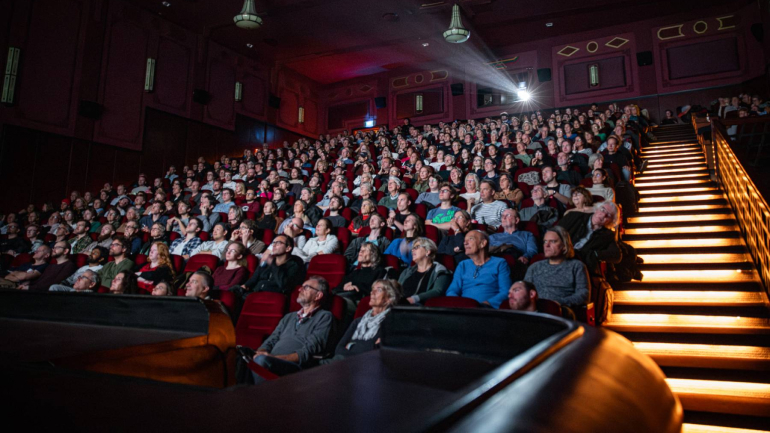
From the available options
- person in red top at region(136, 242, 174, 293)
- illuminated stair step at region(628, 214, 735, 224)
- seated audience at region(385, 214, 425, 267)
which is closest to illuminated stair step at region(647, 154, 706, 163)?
illuminated stair step at region(628, 214, 735, 224)

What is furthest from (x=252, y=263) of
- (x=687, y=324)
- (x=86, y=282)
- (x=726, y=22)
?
(x=726, y=22)

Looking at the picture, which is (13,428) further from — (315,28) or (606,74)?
(606,74)

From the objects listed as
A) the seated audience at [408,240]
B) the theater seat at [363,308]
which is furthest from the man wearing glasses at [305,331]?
the seated audience at [408,240]

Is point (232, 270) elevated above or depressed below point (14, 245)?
below

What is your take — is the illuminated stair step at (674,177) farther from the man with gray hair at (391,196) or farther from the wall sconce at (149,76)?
the wall sconce at (149,76)

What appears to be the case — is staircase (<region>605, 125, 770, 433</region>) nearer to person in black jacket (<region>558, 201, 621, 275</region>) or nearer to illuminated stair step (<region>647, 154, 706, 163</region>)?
person in black jacket (<region>558, 201, 621, 275</region>)

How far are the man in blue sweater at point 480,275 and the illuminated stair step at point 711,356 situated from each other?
0.50 meters

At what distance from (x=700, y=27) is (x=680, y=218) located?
5138 mm

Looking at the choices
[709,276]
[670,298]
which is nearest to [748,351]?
[670,298]

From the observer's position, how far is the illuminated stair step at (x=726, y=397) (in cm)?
112

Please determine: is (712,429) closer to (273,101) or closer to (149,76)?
(149,76)

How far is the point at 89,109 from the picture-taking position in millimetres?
4895

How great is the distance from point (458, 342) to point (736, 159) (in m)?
2.24

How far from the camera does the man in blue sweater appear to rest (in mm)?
1660
